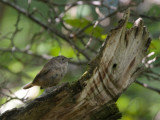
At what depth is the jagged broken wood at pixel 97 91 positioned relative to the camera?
340 centimetres

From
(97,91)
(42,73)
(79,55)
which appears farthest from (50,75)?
(97,91)

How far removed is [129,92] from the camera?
7402 mm

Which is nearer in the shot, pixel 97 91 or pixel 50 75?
pixel 97 91

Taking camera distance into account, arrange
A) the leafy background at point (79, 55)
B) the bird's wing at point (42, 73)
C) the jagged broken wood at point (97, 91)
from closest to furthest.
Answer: the jagged broken wood at point (97, 91) → the bird's wing at point (42, 73) → the leafy background at point (79, 55)

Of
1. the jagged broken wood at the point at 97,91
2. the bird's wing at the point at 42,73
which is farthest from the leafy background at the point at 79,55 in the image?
the jagged broken wood at the point at 97,91

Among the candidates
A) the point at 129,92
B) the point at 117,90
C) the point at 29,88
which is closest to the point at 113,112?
the point at 117,90

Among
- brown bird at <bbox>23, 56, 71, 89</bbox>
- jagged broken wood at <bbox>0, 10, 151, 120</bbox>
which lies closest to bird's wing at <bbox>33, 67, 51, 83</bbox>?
brown bird at <bbox>23, 56, 71, 89</bbox>

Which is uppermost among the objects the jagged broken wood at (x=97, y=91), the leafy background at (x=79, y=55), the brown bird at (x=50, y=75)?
the leafy background at (x=79, y=55)

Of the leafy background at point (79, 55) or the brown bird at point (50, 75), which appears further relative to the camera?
the leafy background at point (79, 55)

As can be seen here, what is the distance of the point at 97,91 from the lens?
11.4ft

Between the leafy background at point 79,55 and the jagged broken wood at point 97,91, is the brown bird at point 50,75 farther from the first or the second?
the jagged broken wood at point 97,91

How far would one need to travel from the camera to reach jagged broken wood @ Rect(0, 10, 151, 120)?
3398 mm

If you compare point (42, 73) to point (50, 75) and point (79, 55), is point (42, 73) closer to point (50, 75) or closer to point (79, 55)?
point (50, 75)

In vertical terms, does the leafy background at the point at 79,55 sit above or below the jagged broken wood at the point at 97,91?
above
